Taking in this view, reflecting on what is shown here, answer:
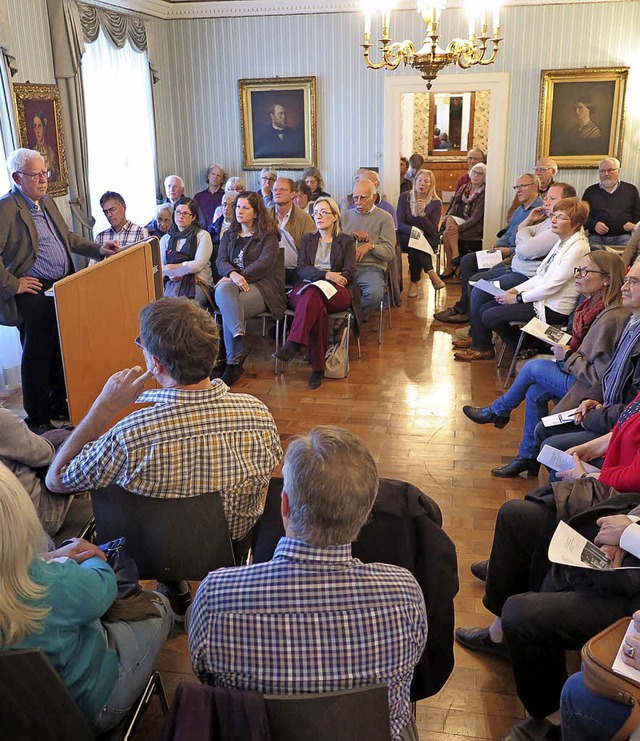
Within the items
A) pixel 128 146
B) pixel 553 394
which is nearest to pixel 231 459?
pixel 553 394

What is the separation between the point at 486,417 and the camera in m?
4.59

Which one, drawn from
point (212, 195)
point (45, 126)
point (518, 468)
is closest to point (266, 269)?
point (45, 126)

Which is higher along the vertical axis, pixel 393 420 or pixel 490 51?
pixel 490 51

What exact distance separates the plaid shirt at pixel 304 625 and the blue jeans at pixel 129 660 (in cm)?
40

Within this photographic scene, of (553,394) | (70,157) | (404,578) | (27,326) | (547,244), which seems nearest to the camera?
(404,578)

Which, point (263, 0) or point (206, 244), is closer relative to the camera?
point (206, 244)

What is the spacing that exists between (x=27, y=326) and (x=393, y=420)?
2.45 m

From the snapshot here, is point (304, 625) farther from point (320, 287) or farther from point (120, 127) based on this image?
point (120, 127)

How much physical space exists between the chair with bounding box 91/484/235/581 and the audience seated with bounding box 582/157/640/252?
260 inches

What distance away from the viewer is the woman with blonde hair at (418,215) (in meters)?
8.40

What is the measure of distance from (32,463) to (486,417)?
9.54 ft

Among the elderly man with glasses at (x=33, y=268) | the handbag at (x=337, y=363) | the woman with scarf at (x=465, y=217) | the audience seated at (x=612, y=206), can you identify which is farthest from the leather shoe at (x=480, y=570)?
the woman with scarf at (x=465, y=217)

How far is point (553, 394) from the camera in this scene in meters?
4.07

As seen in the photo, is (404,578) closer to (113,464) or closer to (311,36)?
(113,464)
